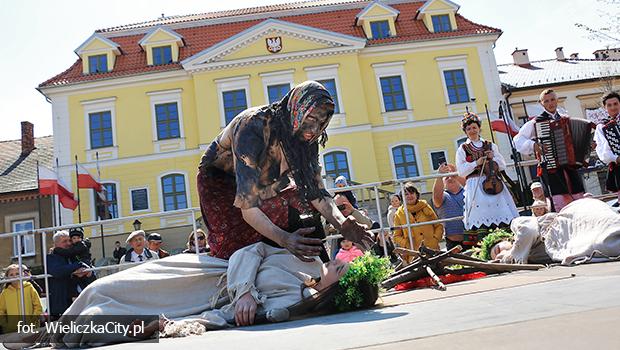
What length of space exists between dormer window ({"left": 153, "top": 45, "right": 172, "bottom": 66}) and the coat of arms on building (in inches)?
221

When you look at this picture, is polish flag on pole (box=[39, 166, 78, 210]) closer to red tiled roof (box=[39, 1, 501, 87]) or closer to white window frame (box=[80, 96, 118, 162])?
white window frame (box=[80, 96, 118, 162])

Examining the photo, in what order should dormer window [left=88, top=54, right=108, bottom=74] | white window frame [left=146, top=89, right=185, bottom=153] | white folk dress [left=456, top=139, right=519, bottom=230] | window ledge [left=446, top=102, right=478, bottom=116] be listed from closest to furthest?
white folk dress [left=456, top=139, right=519, bottom=230], white window frame [left=146, top=89, right=185, bottom=153], window ledge [left=446, top=102, right=478, bottom=116], dormer window [left=88, top=54, right=108, bottom=74]

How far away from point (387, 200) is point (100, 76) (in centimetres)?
1634

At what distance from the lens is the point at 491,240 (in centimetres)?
Answer: 501

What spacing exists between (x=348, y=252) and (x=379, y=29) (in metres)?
24.6

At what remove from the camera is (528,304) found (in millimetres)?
2107

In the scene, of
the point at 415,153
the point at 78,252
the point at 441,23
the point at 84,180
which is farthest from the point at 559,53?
the point at 78,252

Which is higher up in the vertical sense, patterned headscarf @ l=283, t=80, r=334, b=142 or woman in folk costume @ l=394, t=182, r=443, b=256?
patterned headscarf @ l=283, t=80, r=334, b=142

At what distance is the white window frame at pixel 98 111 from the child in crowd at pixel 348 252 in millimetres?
22341

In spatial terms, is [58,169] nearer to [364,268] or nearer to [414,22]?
[414,22]

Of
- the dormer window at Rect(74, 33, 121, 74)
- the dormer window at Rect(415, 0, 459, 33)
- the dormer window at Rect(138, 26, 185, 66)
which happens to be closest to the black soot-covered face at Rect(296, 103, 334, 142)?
the dormer window at Rect(138, 26, 185, 66)

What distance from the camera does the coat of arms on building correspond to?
26281mm

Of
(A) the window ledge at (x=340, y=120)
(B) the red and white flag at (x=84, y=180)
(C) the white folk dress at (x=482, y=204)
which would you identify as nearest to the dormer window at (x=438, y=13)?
(A) the window ledge at (x=340, y=120)

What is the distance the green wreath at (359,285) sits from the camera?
2.90m
